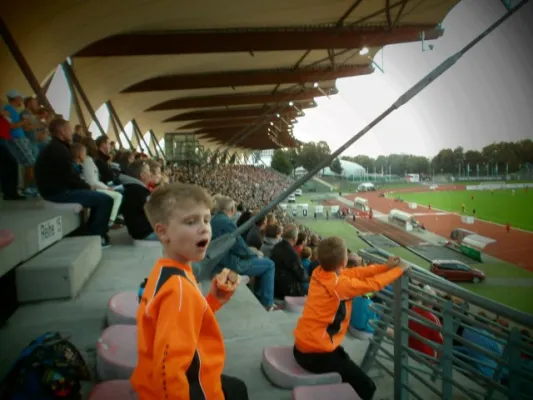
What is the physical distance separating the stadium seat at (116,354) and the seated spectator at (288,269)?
2855 mm

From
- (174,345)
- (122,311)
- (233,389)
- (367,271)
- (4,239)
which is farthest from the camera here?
(122,311)

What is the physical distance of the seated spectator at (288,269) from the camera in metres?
5.14

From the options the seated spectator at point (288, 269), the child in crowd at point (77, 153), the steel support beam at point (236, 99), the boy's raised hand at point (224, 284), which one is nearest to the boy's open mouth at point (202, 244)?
the boy's raised hand at point (224, 284)

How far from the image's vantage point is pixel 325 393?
7.03 ft

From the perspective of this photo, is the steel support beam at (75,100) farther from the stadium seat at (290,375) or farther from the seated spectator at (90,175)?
the stadium seat at (290,375)

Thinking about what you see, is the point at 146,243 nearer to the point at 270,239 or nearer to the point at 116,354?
the point at 270,239

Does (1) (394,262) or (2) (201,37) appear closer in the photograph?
(1) (394,262)

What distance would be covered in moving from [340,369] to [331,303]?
1.37ft

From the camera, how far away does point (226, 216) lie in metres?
4.61

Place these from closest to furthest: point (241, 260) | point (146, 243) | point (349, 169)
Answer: point (241, 260) → point (146, 243) → point (349, 169)

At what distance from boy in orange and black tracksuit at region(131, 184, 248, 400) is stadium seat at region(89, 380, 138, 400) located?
38 centimetres

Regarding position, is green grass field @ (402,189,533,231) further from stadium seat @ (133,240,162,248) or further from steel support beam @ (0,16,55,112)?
steel support beam @ (0,16,55,112)

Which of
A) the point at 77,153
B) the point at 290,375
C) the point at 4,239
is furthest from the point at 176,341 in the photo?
the point at 77,153

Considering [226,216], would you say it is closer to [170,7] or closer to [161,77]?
[170,7]
